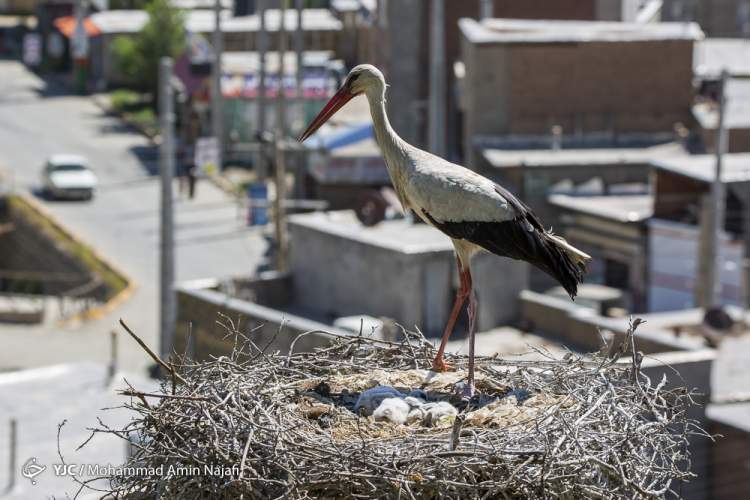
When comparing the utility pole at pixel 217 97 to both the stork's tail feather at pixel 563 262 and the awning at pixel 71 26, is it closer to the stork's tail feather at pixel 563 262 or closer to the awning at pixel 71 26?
the awning at pixel 71 26

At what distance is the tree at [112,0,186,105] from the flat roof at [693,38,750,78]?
64.5 ft

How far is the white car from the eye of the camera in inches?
1981

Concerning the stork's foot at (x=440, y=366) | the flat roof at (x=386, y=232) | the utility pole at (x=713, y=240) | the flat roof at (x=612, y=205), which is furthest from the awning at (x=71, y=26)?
the stork's foot at (x=440, y=366)

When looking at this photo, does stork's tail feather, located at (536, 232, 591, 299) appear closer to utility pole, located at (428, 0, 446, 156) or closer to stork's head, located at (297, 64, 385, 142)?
stork's head, located at (297, 64, 385, 142)

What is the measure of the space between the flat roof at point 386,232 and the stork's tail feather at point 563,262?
56.3ft

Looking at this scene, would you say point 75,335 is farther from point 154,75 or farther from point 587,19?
point 154,75

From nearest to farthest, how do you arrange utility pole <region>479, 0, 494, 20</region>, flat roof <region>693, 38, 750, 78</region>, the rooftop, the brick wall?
the brick wall, utility pole <region>479, 0, 494, 20</region>, flat roof <region>693, 38, 750, 78</region>, the rooftop

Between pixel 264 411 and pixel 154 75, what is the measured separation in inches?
2163

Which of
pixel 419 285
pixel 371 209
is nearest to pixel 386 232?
pixel 371 209

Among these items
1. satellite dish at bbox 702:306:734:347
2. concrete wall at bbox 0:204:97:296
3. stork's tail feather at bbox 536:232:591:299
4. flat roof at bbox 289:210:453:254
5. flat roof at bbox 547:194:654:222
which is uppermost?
stork's tail feather at bbox 536:232:591:299

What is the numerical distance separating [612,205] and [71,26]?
1493 inches

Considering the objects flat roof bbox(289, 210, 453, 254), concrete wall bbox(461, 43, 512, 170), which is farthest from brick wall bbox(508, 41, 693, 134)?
flat roof bbox(289, 210, 453, 254)

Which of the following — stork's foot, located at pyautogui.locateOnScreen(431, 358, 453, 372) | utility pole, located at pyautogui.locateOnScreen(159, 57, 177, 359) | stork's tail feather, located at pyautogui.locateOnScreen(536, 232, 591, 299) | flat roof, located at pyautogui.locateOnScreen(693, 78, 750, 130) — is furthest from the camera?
flat roof, located at pyautogui.locateOnScreen(693, 78, 750, 130)

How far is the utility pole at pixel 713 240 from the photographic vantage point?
105 ft
